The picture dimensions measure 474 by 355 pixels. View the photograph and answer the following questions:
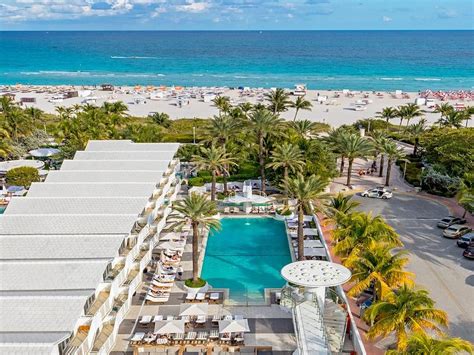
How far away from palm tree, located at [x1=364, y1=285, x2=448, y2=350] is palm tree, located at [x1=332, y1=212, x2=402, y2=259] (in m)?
5.76

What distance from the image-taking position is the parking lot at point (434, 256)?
85.5 feet

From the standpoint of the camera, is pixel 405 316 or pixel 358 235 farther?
pixel 358 235

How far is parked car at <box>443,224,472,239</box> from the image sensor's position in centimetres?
3500

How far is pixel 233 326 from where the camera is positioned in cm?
2367

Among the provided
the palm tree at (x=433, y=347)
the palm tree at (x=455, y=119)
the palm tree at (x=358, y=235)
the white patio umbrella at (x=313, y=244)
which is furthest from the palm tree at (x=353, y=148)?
the palm tree at (x=433, y=347)

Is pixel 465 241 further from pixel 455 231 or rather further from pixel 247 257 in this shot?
pixel 247 257

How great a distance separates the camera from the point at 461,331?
78.7ft

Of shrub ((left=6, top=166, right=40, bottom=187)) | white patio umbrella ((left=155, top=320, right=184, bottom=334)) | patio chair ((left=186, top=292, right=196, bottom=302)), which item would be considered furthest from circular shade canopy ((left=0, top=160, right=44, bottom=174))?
white patio umbrella ((left=155, top=320, right=184, bottom=334))

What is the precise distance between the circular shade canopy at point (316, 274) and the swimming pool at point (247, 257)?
4.15 m

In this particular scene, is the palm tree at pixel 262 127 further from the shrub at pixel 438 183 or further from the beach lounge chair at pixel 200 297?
the beach lounge chair at pixel 200 297

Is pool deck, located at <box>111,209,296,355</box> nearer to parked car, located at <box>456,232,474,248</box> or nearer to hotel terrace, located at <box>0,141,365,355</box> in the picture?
hotel terrace, located at <box>0,141,365,355</box>

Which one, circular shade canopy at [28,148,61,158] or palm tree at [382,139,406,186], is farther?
circular shade canopy at [28,148,61,158]

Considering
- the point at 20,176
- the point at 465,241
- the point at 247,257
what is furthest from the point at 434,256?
the point at 20,176

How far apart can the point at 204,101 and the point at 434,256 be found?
68.6 metres
